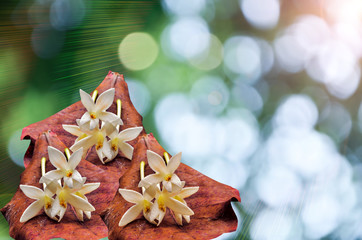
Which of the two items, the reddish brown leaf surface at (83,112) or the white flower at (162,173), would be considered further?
the reddish brown leaf surface at (83,112)

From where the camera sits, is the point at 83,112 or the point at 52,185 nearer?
the point at 52,185

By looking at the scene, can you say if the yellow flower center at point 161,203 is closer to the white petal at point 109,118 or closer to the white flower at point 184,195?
the white flower at point 184,195

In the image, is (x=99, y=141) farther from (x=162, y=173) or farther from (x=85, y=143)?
(x=162, y=173)

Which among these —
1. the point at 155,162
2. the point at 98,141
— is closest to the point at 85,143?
the point at 98,141

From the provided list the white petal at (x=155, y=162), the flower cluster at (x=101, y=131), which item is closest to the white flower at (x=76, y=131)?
the flower cluster at (x=101, y=131)

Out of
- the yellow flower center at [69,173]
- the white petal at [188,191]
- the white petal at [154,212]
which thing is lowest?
the white petal at [154,212]

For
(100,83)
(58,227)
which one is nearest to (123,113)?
(100,83)

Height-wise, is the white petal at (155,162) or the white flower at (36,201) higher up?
the white petal at (155,162)
